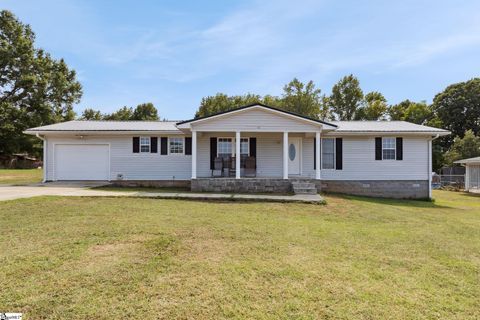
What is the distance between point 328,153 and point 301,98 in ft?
82.2

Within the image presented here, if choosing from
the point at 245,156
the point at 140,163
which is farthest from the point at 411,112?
the point at 140,163

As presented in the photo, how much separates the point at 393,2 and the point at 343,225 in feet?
25.5

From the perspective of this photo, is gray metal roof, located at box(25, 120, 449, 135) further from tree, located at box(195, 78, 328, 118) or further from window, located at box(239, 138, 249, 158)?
tree, located at box(195, 78, 328, 118)

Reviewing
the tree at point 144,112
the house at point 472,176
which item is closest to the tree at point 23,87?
the tree at point 144,112

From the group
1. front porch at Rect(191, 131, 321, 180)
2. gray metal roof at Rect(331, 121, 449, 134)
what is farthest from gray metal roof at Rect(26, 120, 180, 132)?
gray metal roof at Rect(331, 121, 449, 134)

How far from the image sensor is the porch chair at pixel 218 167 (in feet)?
45.0

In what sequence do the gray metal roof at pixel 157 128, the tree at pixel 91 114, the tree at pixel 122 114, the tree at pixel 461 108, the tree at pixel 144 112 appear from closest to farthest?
the gray metal roof at pixel 157 128 → the tree at pixel 461 108 → the tree at pixel 122 114 → the tree at pixel 144 112 → the tree at pixel 91 114

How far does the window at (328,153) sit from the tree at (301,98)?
24157mm

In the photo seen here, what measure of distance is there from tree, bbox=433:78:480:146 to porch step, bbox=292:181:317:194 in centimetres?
3718

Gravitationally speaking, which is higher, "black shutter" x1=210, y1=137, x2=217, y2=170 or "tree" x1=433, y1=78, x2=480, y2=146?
"tree" x1=433, y1=78, x2=480, y2=146

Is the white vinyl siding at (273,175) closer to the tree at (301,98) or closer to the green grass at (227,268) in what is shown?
the green grass at (227,268)

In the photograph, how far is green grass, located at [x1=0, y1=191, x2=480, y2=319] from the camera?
285 centimetres

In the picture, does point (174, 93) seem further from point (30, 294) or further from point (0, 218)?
point (30, 294)

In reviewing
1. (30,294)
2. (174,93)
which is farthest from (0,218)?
(174,93)
